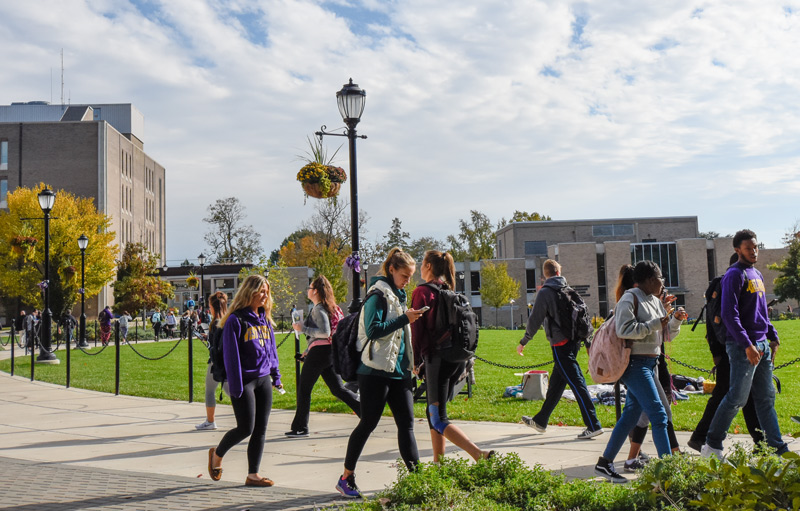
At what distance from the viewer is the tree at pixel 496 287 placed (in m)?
64.1

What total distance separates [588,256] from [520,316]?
8.48 meters

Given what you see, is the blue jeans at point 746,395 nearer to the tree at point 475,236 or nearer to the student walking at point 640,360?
the student walking at point 640,360

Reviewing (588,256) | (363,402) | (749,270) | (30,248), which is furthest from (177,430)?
(588,256)

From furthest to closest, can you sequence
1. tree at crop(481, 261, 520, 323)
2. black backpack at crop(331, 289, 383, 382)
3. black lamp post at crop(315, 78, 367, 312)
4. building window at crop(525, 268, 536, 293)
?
building window at crop(525, 268, 536, 293) → tree at crop(481, 261, 520, 323) → black lamp post at crop(315, 78, 367, 312) → black backpack at crop(331, 289, 383, 382)

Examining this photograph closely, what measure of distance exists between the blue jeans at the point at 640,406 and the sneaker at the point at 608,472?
0.04 meters

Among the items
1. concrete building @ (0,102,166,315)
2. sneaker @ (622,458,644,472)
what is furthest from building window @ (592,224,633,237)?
sneaker @ (622,458,644,472)

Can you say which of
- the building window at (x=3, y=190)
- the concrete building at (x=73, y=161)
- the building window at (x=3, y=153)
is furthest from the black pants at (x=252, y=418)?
the building window at (x=3, y=153)

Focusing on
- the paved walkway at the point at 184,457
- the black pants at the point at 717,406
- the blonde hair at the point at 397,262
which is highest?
the blonde hair at the point at 397,262

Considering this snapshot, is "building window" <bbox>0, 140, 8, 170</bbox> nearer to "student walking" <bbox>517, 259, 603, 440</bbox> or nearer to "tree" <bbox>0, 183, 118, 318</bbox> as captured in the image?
"tree" <bbox>0, 183, 118, 318</bbox>

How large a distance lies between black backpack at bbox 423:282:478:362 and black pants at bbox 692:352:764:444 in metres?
2.33

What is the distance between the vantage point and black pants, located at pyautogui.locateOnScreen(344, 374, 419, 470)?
222 inches

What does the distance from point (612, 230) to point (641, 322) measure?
7947 centimetres

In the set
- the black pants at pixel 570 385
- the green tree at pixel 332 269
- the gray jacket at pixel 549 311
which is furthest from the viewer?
the green tree at pixel 332 269

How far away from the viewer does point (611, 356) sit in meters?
6.07
